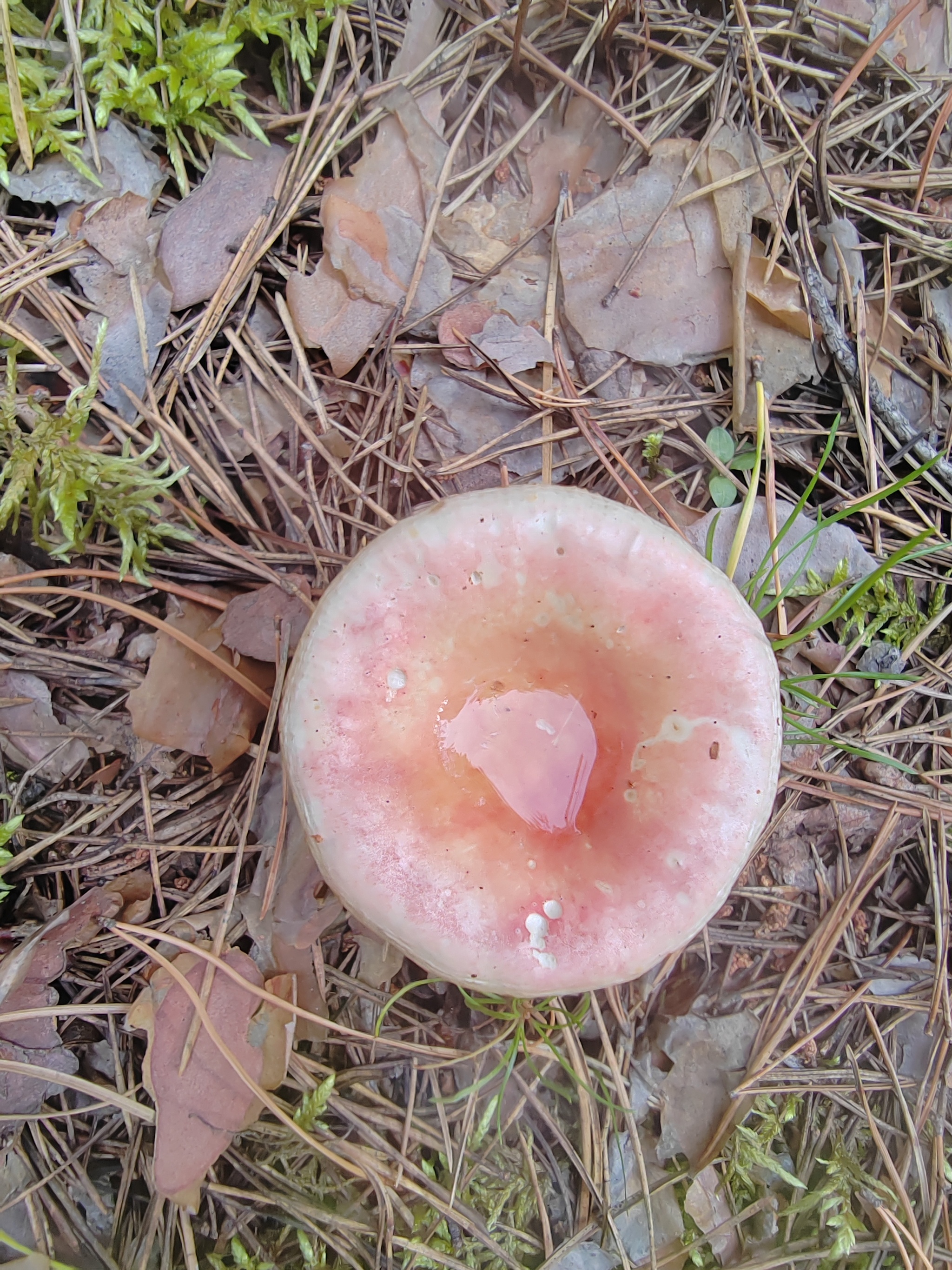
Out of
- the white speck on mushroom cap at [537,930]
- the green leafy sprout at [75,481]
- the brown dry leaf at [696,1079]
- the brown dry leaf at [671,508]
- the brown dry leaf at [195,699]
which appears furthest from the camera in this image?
the brown dry leaf at [671,508]

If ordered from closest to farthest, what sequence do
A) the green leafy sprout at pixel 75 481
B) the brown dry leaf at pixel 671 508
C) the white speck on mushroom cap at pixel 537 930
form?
the white speck on mushroom cap at pixel 537 930 → the green leafy sprout at pixel 75 481 → the brown dry leaf at pixel 671 508

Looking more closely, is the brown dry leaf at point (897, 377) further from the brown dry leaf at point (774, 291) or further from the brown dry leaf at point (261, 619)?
the brown dry leaf at point (261, 619)

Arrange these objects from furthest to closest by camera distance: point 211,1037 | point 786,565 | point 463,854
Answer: point 786,565, point 211,1037, point 463,854

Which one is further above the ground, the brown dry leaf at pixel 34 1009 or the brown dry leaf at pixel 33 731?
the brown dry leaf at pixel 33 731

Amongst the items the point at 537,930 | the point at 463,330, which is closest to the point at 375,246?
the point at 463,330

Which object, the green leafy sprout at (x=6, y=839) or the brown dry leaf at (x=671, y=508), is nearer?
the green leafy sprout at (x=6, y=839)

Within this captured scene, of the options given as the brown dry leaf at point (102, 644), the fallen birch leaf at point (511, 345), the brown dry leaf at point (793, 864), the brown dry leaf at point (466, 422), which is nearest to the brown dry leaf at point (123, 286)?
the brown dry leaf at point (102, 644)

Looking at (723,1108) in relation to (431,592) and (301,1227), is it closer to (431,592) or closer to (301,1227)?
(301,1227)

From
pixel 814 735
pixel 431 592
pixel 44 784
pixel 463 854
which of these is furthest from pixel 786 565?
pixel 44 784
